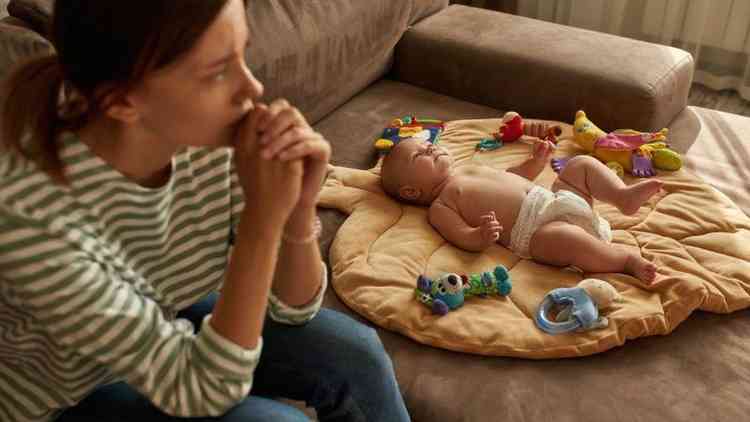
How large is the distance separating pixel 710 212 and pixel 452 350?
74cm

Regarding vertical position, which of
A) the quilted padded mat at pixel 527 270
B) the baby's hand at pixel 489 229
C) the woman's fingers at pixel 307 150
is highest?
the woman's fingers at pixel 307 150

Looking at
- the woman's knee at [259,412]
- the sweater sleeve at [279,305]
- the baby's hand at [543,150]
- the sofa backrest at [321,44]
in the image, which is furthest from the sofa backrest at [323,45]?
the woman's knee at [259,412]

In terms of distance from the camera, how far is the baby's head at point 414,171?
1.85 meters

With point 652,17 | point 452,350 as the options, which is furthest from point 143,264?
point 652,17

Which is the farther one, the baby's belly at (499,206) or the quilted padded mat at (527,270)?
the baby's belly at (499,206)

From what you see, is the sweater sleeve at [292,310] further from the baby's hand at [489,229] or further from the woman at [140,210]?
the baby's hand at [489,229]

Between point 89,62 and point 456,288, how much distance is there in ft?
2.97

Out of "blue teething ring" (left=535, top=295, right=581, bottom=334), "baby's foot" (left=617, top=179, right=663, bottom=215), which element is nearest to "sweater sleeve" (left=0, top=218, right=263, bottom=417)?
"blue teething ring" (left=535, top=295, right=581, bottom=334)

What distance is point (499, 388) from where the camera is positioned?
1353 millimetres

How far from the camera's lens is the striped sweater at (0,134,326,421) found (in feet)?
2.75

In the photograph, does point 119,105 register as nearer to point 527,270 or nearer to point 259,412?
point 259,412

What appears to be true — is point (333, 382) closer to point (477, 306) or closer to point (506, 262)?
point (477, 306)

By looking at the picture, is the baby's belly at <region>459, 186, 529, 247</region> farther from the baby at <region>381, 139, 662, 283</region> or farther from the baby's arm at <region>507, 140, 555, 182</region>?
the baby's arm at <region>507, 140, 555, 182</region>

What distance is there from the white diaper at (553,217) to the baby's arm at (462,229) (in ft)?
0.18
